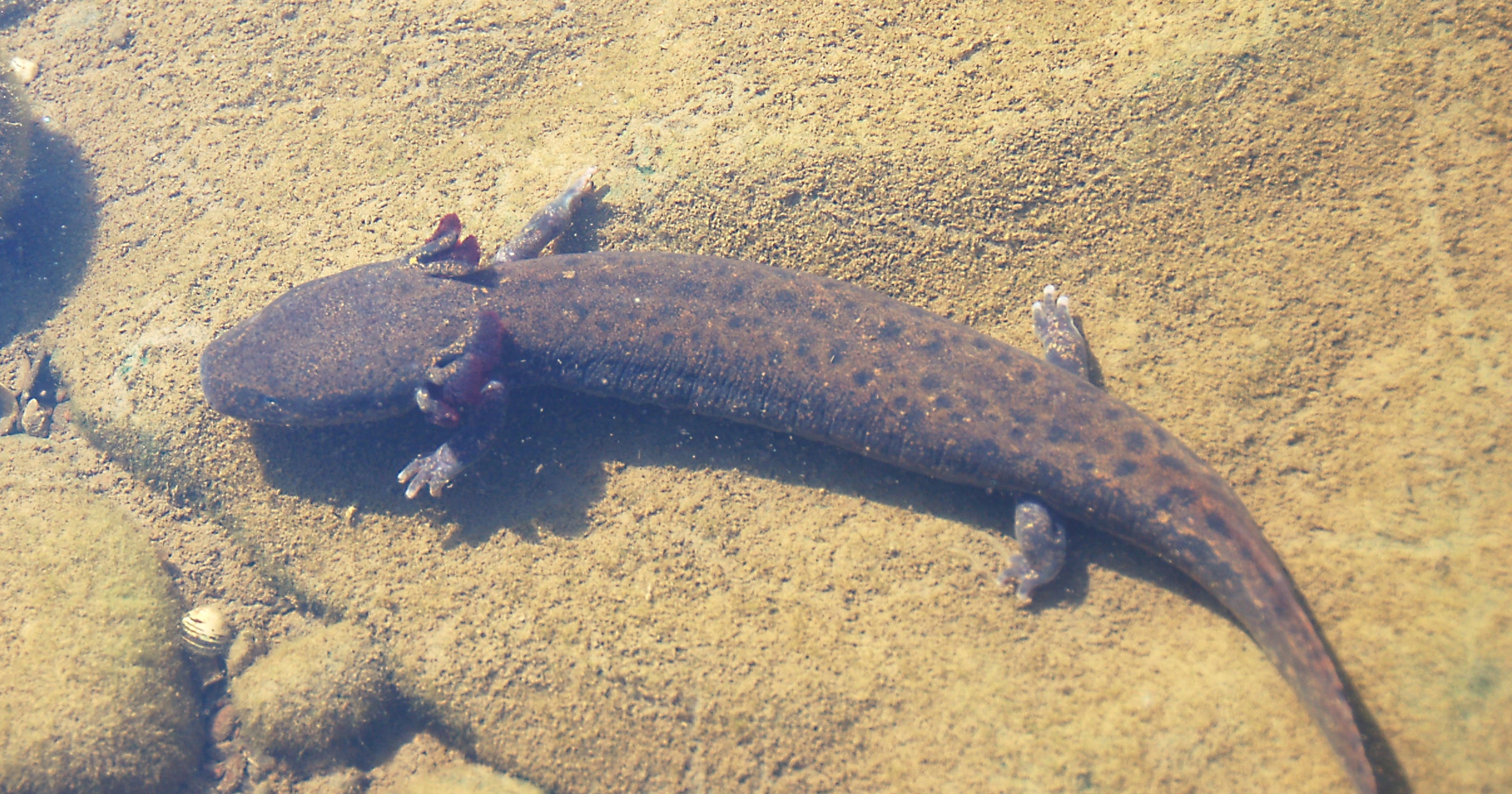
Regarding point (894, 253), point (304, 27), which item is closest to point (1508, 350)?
point (894, 253)

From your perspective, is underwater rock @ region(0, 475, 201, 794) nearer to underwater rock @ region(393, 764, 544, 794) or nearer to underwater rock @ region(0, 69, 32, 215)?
underwater rock @ region(393, 764, 544, 794)

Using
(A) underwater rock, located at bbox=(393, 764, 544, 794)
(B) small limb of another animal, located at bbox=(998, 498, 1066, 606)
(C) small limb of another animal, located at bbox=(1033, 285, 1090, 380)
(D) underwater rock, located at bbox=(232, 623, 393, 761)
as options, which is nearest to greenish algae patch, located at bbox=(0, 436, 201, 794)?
(D) underwater rock, located at bbox=(232, 623, 393, 761)

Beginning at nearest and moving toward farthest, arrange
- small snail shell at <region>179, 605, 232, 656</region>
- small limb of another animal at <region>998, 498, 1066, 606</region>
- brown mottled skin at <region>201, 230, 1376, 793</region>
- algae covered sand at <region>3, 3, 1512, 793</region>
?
algae covered sand at <region>3, 3, 1512, 793</region>
brown mottled skin at <region>201, 230, 1376, 793</region>
small limb of another animal at <region>998, 498, 1066, 606</region>
small snail shell at <region>179, 605, 232, 656</region>

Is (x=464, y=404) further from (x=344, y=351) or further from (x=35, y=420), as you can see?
(x=35, y=420)

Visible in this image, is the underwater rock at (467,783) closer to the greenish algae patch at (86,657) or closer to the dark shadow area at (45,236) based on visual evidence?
the greenish algae patch at (86,657)

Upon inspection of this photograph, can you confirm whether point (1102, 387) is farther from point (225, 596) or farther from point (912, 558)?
point (225, 596)

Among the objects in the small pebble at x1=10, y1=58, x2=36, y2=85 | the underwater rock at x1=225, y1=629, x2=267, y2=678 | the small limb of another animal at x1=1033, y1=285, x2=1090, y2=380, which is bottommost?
the underwater rock at x1=225, y1=629, x2=267, y2=678
